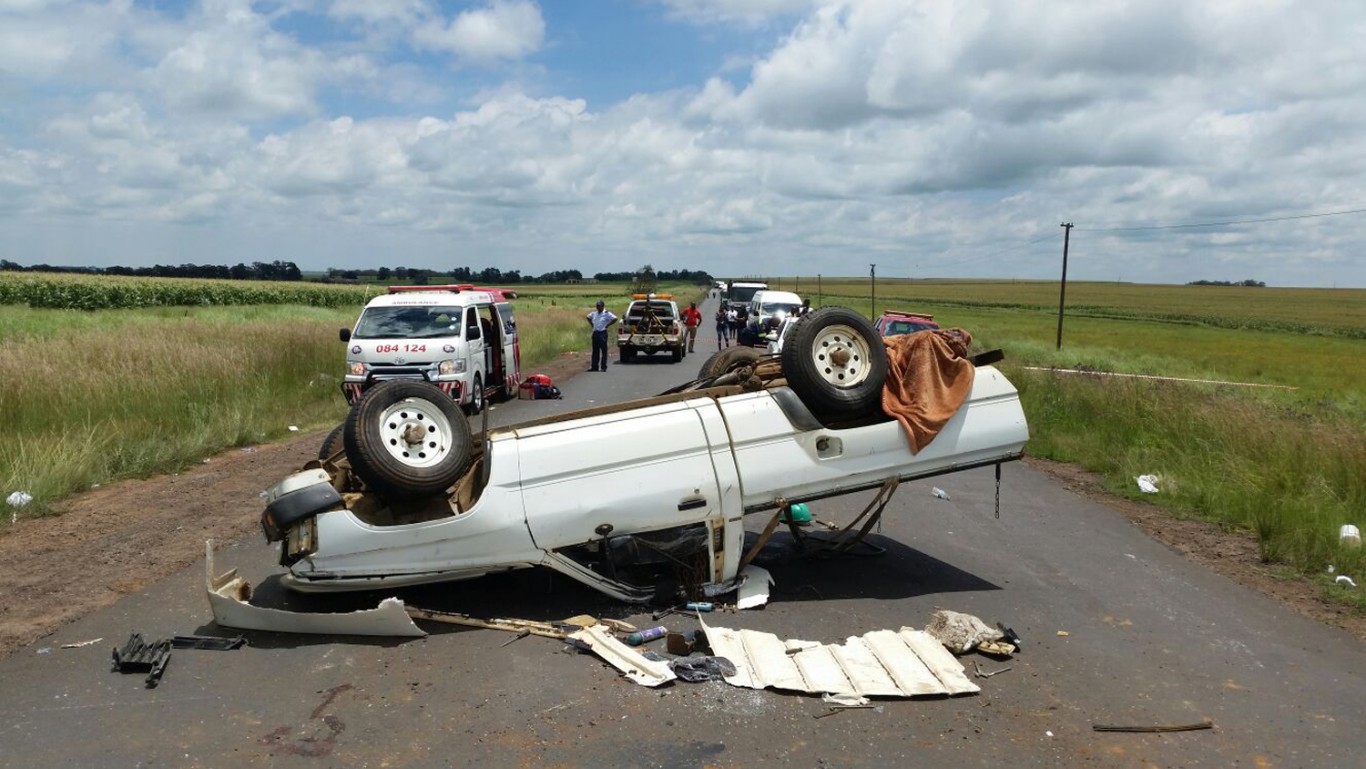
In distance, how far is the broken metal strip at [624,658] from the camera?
16.3 ft

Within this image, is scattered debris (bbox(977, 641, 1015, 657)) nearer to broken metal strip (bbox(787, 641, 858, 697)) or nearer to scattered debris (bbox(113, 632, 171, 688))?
broken metal strip (bbox(787, 641, 858, 697))

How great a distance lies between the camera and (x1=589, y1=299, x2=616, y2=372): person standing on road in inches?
945

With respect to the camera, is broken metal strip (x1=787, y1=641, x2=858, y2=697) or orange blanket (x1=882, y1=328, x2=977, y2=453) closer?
broken metal strip (x1=787, y1=641, x2=858, y2=697)

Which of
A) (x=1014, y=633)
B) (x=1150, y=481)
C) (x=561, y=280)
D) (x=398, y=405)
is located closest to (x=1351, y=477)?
(x=1150, y=481)

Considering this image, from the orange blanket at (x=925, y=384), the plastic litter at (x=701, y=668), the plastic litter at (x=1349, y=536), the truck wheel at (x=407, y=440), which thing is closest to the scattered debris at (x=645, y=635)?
the plastic litter at (x=701, y=668)

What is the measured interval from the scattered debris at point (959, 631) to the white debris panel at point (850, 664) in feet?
0.26

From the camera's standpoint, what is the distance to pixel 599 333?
24297mm

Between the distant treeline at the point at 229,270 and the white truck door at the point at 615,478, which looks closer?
the white truck door at the point at 615,478

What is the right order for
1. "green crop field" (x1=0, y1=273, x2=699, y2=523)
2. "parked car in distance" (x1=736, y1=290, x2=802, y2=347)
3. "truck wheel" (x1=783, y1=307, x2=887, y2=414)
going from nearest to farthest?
"truck wheel" (x1=783, y1=307, x2=887, y2=414)
"green crop field" (x1=0, y1=273, x2=699, y2=523)
"parked car in distance" (x1=736, y1=290, x2=802, y2=347)

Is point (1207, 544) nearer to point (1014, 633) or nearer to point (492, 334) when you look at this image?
point (1014, 633)

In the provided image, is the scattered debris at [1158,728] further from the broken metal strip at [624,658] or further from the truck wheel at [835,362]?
the truck wheel at [835,362]

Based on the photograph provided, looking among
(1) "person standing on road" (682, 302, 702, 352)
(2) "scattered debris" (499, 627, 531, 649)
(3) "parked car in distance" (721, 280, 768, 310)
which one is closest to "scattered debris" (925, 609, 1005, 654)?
(2) "scattered debris" (499, 627, 531, 649)

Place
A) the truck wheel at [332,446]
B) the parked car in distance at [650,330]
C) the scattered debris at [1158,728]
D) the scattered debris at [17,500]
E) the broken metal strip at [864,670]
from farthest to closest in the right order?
the parked car in distance at [650,330] → the scattered debris at [17,500] → the truck wheel at [332,446] → the broken metal strip at [864,670] → the scattered debris at [1158,728]

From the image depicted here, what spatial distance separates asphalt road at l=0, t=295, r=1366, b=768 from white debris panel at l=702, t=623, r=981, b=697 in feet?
0.37
